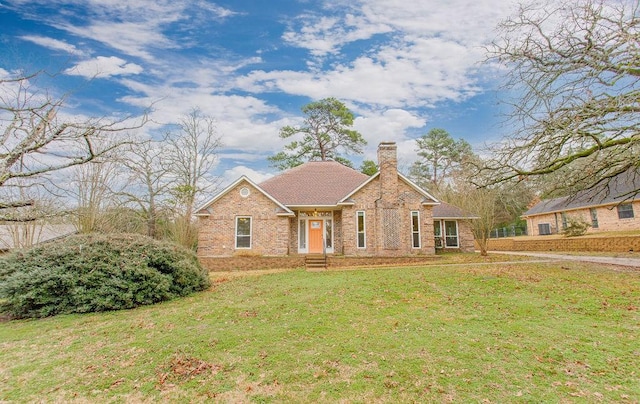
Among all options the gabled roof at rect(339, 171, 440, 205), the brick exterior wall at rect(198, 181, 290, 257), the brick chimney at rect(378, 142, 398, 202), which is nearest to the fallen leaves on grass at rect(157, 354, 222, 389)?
the brick exterior wall at rect(198, 181, 290, 257)

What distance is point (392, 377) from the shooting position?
4223 mm

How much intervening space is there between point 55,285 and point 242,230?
410 inches

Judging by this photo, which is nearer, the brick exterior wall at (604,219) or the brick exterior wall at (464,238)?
the brick exterior wall at (604,219)

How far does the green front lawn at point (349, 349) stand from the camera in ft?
13.1

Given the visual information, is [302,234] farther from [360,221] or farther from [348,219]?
[360,221]

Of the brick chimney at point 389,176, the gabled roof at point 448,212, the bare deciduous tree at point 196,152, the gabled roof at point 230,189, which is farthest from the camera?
the bare deciduous tree at point 196,152

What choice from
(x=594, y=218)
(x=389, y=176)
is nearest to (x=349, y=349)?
(x=389, y=176)

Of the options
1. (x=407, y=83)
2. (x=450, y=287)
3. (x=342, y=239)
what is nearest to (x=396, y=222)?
(x=342, y=239)

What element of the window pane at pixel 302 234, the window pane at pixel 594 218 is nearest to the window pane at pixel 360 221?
the window pane at pixel 302 234

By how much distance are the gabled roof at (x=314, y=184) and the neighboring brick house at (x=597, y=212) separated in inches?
543

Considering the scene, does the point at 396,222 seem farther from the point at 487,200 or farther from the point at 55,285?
the point at 55,285

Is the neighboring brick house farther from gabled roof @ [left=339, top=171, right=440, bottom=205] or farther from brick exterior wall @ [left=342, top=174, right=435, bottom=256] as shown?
brick exterior wall @ [left=342, top=174, right=435, bottom=256]

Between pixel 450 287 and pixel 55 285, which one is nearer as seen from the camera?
pixel 55 285

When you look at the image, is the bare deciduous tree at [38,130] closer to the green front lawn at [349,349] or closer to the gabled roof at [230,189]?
the green front lawn at [349,349]
